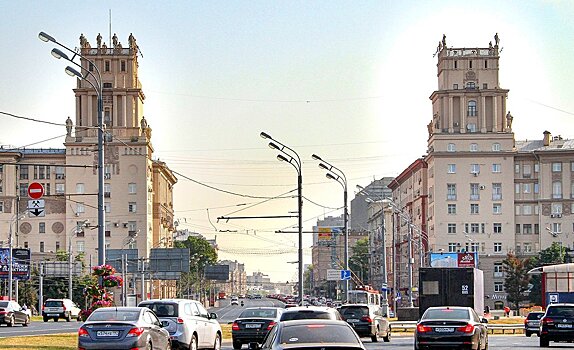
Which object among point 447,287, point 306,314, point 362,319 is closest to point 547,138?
point 447,287

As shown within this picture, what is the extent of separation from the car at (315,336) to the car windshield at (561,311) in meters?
24.2

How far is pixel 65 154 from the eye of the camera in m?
142

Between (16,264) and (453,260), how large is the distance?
39.9 m

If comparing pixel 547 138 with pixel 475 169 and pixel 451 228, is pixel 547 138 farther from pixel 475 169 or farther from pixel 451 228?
pixel 451 228

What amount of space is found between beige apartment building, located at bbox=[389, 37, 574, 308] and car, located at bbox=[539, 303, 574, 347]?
89257 mm

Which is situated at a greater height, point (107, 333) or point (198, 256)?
point (107, 333)

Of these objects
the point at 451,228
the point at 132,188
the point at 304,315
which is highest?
the point at 132,188

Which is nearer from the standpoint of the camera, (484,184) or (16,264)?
(16,264)

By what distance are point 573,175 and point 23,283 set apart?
212 feet

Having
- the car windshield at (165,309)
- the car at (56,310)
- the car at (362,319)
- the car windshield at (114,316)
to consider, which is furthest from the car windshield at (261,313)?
the car at (56,310)

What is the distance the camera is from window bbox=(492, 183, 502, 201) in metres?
131

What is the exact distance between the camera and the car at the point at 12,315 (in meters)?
65.2

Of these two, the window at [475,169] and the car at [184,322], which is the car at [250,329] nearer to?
the car at [184,322]

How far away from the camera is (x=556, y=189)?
5271 inches
